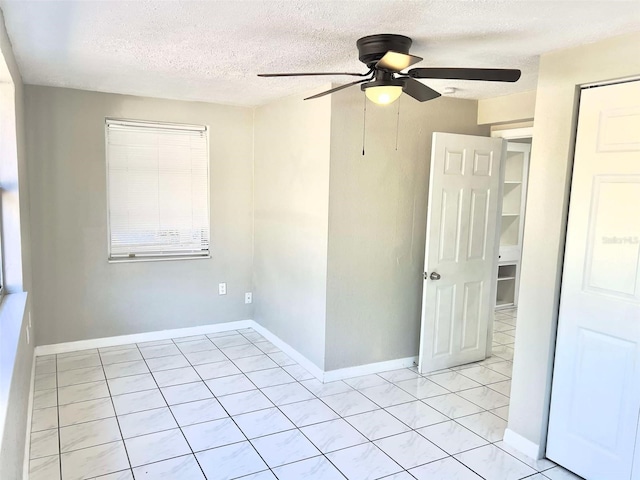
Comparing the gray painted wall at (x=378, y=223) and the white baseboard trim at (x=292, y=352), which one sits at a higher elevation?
the gray painted wall at (x=378, y=223)

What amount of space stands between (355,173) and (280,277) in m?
1.29

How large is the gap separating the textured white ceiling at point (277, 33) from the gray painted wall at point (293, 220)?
1.94ft

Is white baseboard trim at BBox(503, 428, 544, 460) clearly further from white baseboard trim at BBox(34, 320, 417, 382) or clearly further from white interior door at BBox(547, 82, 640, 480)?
white baseboard trim at BBox(34, 320, 417, 382)

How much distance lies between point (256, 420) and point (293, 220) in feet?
5.42

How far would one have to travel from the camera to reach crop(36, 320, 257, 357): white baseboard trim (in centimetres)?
399

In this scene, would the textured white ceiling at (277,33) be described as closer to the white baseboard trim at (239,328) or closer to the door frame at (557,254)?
the door frame at (557,254)

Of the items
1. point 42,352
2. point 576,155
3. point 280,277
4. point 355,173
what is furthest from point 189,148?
point 576,155

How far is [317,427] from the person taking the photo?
2.90m

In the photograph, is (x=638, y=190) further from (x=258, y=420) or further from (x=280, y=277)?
(x=280, y=277)

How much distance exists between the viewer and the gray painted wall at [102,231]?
382 cm

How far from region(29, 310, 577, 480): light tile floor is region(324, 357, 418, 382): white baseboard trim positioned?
55 millimetres

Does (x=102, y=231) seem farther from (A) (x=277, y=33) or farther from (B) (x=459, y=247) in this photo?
(B) (x=459, y=247)

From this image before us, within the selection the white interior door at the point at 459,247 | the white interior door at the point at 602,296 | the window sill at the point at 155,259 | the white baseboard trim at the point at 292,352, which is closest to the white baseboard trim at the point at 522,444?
the white interior door at the point at 602,296

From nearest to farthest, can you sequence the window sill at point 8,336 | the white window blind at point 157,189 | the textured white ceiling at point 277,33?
the window sill at point 8,336, the textured white ceiling at point 277,33, the white window blind at point 157,189
